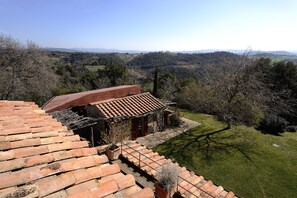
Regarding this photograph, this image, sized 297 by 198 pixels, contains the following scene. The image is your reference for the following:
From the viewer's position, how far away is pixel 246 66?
18891 mm

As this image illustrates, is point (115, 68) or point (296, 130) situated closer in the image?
point (296, 130)

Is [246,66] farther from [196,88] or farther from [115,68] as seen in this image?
[115,68]

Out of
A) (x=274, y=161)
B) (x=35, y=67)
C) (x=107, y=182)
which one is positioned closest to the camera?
(x=107, y=182)

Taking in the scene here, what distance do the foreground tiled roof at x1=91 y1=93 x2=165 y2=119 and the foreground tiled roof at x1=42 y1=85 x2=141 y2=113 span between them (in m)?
0.71

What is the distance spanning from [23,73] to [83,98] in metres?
14.3

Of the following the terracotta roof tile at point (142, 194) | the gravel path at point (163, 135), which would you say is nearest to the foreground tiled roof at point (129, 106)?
the gravel path at point (163, 135)

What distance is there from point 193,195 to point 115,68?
134 feet

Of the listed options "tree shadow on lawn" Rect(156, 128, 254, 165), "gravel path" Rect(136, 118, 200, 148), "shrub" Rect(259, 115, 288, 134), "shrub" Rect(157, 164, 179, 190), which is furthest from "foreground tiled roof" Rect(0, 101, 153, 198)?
"shrub" Rect(259, 115, 288, 134)

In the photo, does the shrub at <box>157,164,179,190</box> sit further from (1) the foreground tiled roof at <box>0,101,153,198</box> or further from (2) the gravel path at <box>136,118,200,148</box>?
(2) the gravel path at <box>136,118,200,148</box>

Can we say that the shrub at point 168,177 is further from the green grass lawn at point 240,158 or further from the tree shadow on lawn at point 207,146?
the tree shadow on lawn at point 207,146

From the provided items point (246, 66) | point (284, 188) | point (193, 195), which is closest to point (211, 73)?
point (246, 66)

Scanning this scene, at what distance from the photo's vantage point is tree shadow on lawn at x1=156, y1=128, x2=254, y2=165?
1425 cm

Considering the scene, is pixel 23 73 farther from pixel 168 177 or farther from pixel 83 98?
pixel 168 177

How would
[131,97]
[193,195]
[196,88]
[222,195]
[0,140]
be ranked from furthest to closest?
[196,88], [131,97], [222,195], [193,195], [0,140]
